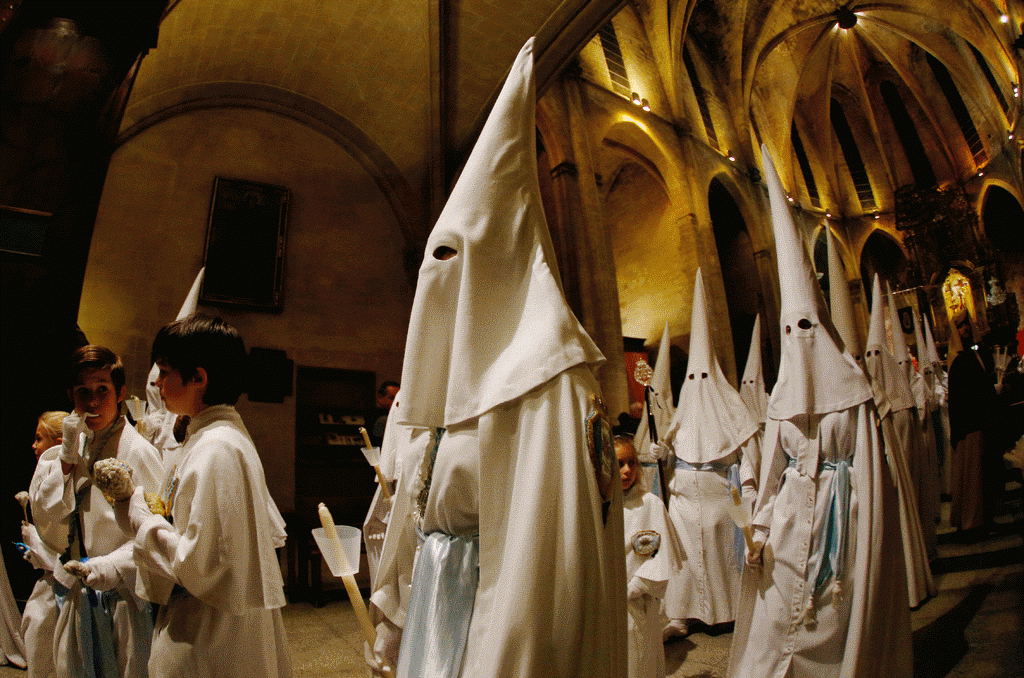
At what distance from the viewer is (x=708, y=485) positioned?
529 cm

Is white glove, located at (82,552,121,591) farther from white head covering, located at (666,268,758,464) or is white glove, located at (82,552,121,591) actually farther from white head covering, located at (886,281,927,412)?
white head covering, located at (886,281,927,412)

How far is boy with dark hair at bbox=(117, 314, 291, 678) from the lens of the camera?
1.62 m

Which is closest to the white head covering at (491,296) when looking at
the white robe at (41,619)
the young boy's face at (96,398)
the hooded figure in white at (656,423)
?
the young boy's face at (96,398)

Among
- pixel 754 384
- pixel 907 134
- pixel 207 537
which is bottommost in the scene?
pixel 207 537

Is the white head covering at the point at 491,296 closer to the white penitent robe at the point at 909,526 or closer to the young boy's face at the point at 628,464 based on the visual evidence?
the young boy's face at the point at 628,464

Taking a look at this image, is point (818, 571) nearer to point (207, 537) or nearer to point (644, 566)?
point (644, 566)


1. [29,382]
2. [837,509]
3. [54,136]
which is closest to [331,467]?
[29,382]

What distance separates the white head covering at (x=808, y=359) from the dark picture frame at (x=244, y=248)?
7.29 m

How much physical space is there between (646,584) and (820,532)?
3.76 ft

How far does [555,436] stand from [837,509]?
9.21 ft

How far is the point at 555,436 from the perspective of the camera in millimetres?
1201

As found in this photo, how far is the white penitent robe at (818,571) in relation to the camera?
120 inches

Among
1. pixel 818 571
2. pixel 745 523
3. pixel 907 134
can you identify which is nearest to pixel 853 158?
pixel 907 134

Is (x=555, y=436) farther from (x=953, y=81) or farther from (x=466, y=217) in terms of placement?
(x=953, y=81)
